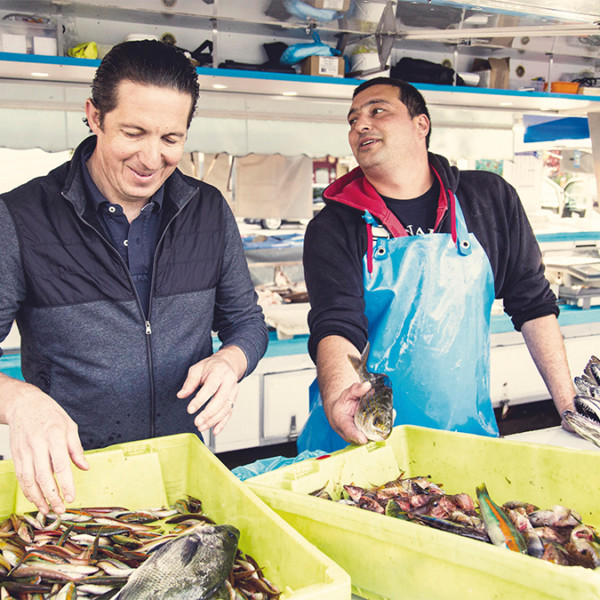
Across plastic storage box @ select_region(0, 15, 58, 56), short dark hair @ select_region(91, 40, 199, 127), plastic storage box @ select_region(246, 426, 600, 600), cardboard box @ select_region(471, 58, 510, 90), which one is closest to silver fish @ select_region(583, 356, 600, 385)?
plastic storage box @ select_region(246, 426, 600, 600)

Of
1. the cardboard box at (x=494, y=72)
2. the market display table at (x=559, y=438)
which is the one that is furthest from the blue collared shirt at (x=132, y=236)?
the cardboard box at (x=494, y=72)

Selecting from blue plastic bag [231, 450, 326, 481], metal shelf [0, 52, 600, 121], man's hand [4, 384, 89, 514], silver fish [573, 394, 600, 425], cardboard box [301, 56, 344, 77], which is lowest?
blue plastic bag [231, 450, 326, 481]

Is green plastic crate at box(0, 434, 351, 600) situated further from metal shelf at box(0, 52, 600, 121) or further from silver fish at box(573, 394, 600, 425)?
metal shelf at box(0, 52, 600, 121)

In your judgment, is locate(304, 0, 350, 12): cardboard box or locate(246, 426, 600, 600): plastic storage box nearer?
locate(246, 426, 600, 600): plastic storage box

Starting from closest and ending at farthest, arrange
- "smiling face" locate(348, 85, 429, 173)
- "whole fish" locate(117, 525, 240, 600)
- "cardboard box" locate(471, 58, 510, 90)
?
"whole fish" locate(117, 525, 240, 600) → "smiling face" locate(348, 85, 429, 173) → "cardboard box" locate(471, 58, 510, 90)

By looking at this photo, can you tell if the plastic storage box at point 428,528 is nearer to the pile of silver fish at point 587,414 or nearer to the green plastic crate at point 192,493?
the green plastic crate at point 192,493

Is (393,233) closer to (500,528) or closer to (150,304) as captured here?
(150,304)

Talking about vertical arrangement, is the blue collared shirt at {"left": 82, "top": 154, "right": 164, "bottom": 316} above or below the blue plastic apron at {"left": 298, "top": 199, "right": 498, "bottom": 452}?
above

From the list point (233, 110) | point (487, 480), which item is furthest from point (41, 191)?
point (233, 110)

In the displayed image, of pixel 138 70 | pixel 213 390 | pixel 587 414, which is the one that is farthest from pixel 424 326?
pixel 138 70

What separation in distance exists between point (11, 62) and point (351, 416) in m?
3.08

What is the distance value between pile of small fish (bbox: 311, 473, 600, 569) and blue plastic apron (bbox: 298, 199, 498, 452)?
1.79 ft

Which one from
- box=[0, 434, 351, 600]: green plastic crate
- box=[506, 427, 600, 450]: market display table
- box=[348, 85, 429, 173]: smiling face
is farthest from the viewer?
box=[348, 85, 429, 173]: smiling face

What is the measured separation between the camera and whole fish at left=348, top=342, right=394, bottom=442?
150cm
